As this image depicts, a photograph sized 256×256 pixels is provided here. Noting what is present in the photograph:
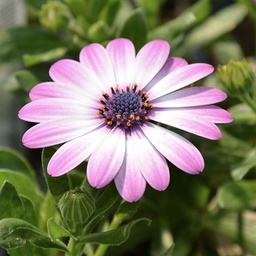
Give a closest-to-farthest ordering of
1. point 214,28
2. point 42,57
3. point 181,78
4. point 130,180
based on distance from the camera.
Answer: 1. point 130,180
2. point 181,78
3. point 42,57
4. point 214,28

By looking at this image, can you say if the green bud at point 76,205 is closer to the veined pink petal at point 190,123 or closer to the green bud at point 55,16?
the veined pink petal at point 190,123

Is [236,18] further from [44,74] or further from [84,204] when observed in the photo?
[84,204]

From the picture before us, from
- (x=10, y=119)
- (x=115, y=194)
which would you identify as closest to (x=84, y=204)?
(x=115, y=194)

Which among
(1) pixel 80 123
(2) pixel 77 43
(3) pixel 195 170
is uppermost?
(2) pixel 77 43

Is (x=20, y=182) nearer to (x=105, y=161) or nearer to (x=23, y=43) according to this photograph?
(x=105, y=161)

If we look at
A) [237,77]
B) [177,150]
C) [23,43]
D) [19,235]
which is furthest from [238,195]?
[23,43]

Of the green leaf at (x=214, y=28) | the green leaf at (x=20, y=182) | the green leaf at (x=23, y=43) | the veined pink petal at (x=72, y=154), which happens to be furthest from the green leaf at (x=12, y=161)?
the green leaf at (x=214, y=28)
